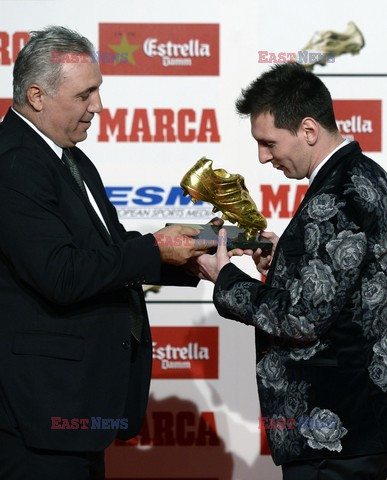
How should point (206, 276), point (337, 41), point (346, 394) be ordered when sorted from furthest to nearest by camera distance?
point (337, 41)
point (206, 276)
point (346, 394)

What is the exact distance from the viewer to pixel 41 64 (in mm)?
2230

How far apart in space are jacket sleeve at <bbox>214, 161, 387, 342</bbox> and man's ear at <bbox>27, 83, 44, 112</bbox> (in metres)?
0.72

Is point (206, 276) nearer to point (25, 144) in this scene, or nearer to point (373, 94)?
point (25, 144)

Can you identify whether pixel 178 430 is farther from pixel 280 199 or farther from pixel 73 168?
pixel 73 168

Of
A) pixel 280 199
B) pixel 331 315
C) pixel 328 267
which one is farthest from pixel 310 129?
pixel 280 199

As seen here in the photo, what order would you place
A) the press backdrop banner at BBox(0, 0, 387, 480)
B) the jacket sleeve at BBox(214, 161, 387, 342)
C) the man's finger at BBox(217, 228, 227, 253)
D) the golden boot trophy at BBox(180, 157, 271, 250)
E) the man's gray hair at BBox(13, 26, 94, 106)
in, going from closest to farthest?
the jacket sleeve at BBox(214, 161, 387, 342)
the man's gray hair at BBox(13, 26, 94, 106)
the man's finger at BBox(217, 228, 227, 253)
the golden boot trophy at BBox(180, 157, 271, 250)
the press backdrop banner at BBox(0, 0, 387, 480)

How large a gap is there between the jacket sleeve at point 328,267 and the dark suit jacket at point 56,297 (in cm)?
34

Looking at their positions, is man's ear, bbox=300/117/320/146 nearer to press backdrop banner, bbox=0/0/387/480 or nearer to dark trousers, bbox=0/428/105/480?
dark trousers, bbox=0/428/105/480

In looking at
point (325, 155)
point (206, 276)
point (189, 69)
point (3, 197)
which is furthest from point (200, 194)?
point (189, 69)

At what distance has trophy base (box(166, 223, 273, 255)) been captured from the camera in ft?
7.93

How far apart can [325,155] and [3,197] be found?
0.82 meters

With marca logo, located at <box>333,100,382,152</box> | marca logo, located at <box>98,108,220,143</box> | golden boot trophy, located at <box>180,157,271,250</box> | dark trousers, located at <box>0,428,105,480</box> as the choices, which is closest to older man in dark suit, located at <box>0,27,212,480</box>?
dark trousers, located at <box>0,428,105,480</box>

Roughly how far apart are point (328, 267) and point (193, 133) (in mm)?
1759

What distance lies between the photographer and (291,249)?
6.97 ft
